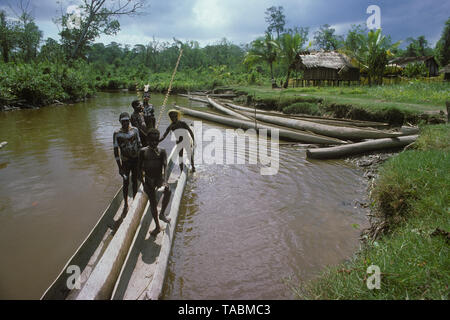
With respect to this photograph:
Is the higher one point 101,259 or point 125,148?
point 125,148

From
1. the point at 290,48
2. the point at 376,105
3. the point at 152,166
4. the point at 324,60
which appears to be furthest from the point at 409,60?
the point at 152,166

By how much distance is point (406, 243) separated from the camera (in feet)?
10.6

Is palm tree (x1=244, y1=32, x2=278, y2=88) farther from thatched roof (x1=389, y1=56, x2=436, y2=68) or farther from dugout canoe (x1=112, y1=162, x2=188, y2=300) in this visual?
dugout canoe (x1=112, y1=162, x2=188, y2=300)

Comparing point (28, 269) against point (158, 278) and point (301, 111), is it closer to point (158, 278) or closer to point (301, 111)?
point (158, 278)

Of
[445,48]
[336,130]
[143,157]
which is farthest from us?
[445,48]

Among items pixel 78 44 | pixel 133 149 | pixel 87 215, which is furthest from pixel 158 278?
pixel 78 44

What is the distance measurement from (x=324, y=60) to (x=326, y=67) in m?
0.84

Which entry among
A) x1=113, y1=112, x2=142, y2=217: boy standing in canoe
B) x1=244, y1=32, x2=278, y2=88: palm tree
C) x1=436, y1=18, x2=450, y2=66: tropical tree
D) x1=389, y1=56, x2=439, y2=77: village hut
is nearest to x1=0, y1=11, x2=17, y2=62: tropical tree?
x1=244, y1=32, x2=278, y2=88: palm tree

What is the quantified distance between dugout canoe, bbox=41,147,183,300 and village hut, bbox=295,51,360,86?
22.0m

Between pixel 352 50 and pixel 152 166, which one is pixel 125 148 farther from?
pixel 352 50

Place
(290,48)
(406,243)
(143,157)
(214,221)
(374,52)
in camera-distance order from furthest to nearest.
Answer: (290,48) < (374,52) < (214,221) < (143,157) < (406,243)

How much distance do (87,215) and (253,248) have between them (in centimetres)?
313

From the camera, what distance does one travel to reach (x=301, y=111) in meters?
13.6

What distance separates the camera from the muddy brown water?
357 cm
